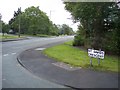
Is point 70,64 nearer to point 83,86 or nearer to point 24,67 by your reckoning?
point 24,67

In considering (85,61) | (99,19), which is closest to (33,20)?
(99,19)

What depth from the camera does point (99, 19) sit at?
2050 cm

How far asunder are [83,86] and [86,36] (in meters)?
17.3

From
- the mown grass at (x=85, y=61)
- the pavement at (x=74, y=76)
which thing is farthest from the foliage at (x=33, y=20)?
the pavement at (x=74, y=76)

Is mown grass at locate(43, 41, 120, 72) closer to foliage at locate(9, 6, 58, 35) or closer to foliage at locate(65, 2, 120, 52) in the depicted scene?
foliage at locate(65, 2, 120, 52)

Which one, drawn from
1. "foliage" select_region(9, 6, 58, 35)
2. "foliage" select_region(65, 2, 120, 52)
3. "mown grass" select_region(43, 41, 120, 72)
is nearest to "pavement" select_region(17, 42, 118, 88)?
"mown grass" select_region(43, 41, 120, 72)

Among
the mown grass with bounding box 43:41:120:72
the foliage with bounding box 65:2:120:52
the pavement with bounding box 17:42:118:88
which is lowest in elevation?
the pavement with bounding box 17:42:118:88

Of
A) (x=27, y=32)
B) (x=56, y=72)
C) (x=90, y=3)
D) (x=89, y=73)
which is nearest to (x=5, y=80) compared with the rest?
(x=56, y=72)

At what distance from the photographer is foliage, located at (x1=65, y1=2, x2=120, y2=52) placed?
59.3ft

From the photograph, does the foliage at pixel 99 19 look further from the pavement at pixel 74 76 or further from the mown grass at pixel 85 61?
the pavement at pixel 74 76

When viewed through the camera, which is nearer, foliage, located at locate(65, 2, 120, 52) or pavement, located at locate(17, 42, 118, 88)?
pavement, located at locate(17, 42, 118, 88)

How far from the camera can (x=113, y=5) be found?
62.5ft

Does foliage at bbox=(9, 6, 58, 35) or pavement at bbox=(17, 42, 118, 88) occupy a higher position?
foliage at bbox=(9, 6, 58, 35)

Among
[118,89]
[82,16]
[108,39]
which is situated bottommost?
[118,89]
